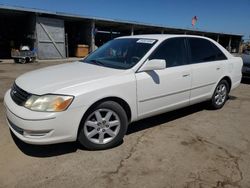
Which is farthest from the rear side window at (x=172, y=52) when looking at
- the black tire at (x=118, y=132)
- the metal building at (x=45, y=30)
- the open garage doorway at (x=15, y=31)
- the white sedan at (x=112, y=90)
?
the open garage doorway at (x=15, y=31)

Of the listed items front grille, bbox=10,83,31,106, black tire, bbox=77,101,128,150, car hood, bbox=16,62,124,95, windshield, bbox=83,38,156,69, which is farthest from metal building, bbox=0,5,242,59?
black tire, bbox=77,101,128,150

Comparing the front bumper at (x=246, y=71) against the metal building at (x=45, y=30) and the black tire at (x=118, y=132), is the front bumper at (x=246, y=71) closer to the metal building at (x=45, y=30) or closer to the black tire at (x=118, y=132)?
the black tire at (x=118, y=132)

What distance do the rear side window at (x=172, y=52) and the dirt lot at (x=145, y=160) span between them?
1.13 m

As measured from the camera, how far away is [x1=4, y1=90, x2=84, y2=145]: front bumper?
9.28 feet

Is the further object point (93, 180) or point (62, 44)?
point (62, 44)

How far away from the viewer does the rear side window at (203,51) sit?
454 centimetres

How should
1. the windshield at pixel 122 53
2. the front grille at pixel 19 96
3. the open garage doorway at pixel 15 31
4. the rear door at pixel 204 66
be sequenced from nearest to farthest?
the front grille at pixel 19 96
the windshield at pixel 122 53
the rear door at pixel 204 66
the open garage doorway at pixel 15 31

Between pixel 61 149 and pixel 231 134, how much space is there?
2714 mm

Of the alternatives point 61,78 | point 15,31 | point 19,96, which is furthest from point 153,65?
point 15,31

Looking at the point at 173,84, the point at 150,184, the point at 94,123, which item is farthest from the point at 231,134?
the point at 94,123

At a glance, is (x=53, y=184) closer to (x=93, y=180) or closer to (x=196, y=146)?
(x=93, y=180)

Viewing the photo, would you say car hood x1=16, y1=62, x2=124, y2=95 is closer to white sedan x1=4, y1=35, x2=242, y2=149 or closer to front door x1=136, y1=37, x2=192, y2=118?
white sedan x1=4, y1=35, x2=242, y2=149

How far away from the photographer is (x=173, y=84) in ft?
13.1

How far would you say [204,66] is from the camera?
4.58m
